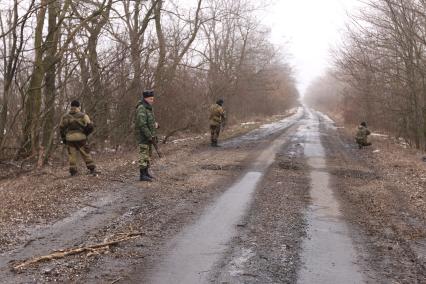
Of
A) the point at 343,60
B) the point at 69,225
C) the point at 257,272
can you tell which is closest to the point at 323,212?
the point at 257,272

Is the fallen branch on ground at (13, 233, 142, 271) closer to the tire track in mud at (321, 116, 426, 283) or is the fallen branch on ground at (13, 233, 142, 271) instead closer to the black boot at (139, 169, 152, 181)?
the tire track in mud at (321, 116, 426, 283)

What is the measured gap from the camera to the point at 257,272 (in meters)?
4.90

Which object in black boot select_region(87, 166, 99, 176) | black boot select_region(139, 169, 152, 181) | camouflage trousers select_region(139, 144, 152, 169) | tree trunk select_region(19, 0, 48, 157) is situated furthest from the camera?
tree trunk select_region(19, 0, 48, 157)

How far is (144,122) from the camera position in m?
9.77

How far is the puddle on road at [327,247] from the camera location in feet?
Result: 16.0

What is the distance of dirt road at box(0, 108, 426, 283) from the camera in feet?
16.1

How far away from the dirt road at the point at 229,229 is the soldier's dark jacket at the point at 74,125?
107 centimetres

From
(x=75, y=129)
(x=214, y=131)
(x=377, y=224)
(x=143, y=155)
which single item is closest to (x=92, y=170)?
(x=75, y=129)

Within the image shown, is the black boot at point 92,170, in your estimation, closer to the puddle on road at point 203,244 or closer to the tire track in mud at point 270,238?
the puddle on road at point 203,244

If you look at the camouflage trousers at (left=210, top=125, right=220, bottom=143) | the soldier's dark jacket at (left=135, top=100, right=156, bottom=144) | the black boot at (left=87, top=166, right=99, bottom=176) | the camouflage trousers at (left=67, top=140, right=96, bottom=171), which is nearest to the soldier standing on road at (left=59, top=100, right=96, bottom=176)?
the camouflage trousers at (left=67, top=140, right=96, bottom=171)

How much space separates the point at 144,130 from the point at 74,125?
1.65 metres

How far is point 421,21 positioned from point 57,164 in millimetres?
13282

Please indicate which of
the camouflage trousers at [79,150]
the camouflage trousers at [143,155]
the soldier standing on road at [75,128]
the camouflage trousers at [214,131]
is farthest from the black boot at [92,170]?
the camouflage trousers at [214,131]

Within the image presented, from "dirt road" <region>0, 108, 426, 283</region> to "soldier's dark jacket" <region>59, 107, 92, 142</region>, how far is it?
42.0 inches
